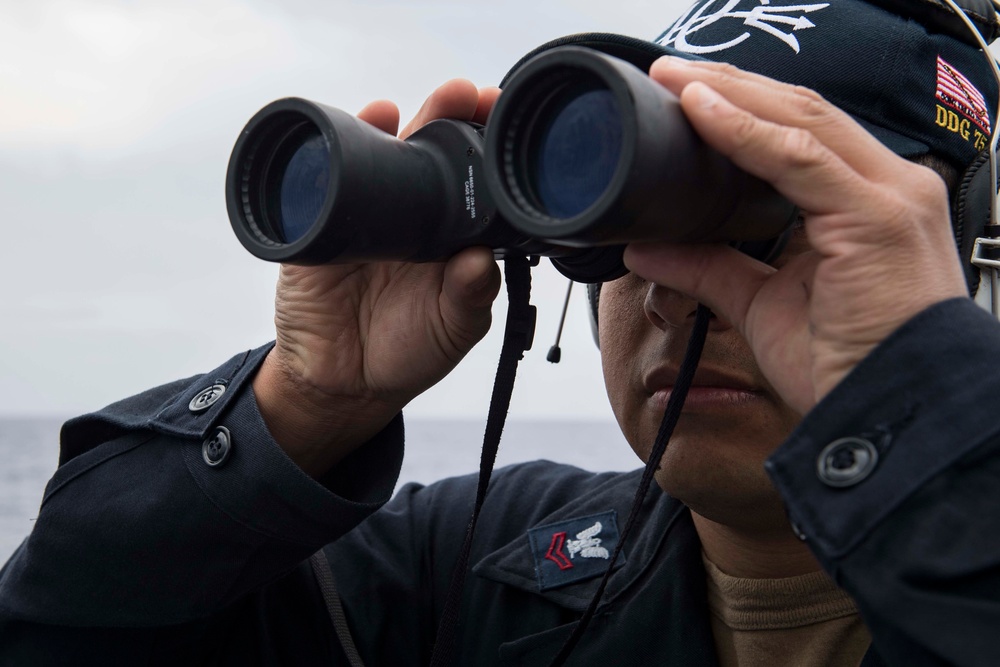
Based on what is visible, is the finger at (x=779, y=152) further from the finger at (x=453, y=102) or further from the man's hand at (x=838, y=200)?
the finger at (x=453, y=102)

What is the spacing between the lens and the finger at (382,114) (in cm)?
126

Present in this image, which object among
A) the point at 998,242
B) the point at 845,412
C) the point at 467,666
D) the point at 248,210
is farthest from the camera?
the point at 467,666

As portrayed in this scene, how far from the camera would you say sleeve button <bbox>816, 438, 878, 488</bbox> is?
34.1 inches

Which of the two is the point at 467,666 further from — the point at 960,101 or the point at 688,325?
the point at 960,101

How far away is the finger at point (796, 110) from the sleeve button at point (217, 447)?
2.63 feet

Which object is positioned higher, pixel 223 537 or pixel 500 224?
pixel 500 224

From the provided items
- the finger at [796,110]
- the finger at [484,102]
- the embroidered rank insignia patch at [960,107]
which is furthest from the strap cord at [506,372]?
the embroidered rank insignia patch at [960,107]

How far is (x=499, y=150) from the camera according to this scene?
36.4 inches

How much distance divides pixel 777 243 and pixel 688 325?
24 centimetres

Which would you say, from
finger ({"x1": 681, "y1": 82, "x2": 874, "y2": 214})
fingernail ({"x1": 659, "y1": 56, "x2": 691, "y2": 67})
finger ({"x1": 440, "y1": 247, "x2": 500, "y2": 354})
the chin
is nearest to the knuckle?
finger ({"x1": 681, "y1": 82, "x2": 874, "y2": 214})

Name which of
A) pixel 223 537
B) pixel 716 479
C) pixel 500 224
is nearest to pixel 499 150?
pixel 500 224

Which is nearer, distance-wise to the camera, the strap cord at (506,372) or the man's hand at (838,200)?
the man's hand at (838,200)

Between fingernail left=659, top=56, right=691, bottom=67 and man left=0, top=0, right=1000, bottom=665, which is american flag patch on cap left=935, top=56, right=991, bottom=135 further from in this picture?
fingernail left=659, top=56, right=691, bottom=67

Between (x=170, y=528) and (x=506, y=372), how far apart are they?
1.79ft
